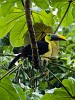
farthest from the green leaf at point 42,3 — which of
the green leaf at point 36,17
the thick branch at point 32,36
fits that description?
the thick branch at point 32,36

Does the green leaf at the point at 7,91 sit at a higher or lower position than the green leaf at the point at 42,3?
lower

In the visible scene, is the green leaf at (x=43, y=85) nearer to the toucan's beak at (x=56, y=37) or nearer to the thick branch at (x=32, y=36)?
the toucan's beak at (x=56, y=37)

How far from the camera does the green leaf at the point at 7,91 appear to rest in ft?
3.28

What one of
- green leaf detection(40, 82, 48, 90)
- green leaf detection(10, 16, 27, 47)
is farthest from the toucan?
green leaf detection(40, 82, 48, 90)

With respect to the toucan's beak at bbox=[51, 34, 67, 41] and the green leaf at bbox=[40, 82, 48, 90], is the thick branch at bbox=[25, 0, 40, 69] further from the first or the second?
the green leaf at bbox=[40, 82, 48, 90]

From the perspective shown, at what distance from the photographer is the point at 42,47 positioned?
1.09m

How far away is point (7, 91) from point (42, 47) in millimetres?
225

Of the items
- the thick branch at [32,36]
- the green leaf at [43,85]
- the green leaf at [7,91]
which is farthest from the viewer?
the green leaf at [43,85]

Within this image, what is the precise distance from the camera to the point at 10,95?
1006mm

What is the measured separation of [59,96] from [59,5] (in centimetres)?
38

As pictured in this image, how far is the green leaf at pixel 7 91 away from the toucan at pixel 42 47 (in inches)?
3.7

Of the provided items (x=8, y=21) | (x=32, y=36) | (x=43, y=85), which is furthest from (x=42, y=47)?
(x=43, y=85)

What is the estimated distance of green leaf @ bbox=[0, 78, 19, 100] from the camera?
3.28 feet

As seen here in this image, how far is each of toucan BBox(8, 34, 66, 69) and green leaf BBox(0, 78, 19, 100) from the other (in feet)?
0.31
